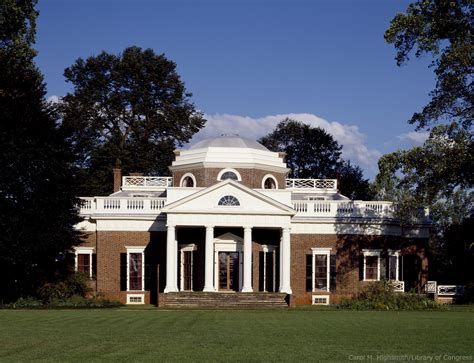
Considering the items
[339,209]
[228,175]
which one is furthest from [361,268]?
[228,175]

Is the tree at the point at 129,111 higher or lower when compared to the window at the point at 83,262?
higher

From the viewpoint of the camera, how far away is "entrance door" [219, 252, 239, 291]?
164ft

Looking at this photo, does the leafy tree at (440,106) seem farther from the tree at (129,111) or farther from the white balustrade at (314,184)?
the tree at (129,111)

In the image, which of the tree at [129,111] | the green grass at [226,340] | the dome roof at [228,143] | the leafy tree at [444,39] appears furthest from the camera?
the tree at [129,111]

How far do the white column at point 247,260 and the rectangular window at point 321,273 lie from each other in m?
5.33

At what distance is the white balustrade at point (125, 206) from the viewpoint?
50500 millimetres

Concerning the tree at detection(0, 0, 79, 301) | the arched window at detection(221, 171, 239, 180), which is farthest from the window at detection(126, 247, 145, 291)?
the tree at detection(0, 0, 79, 301)

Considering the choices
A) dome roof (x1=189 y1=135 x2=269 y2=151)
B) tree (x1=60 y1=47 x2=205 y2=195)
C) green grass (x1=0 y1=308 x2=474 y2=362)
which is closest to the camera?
green grass (x1=0 y1=308 x2=474 y2=362)

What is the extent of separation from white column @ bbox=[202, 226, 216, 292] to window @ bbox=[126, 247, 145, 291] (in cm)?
509

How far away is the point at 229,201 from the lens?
4756 centimetres

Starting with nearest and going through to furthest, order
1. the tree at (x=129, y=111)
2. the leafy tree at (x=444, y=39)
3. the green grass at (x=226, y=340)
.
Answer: the green grass at (x=226, y=340) < the leafy tree at (x=444, y=39) < the tree at (x=129, y=111)

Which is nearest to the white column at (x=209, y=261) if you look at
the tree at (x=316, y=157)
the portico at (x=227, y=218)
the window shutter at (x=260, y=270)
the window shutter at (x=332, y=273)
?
the portico at (x=227, y=218)

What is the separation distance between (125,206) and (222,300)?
31.5ft

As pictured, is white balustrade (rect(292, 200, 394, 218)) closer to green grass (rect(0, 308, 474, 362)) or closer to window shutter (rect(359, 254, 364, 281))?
window shutter (rect(359, 254, 364, 281))
